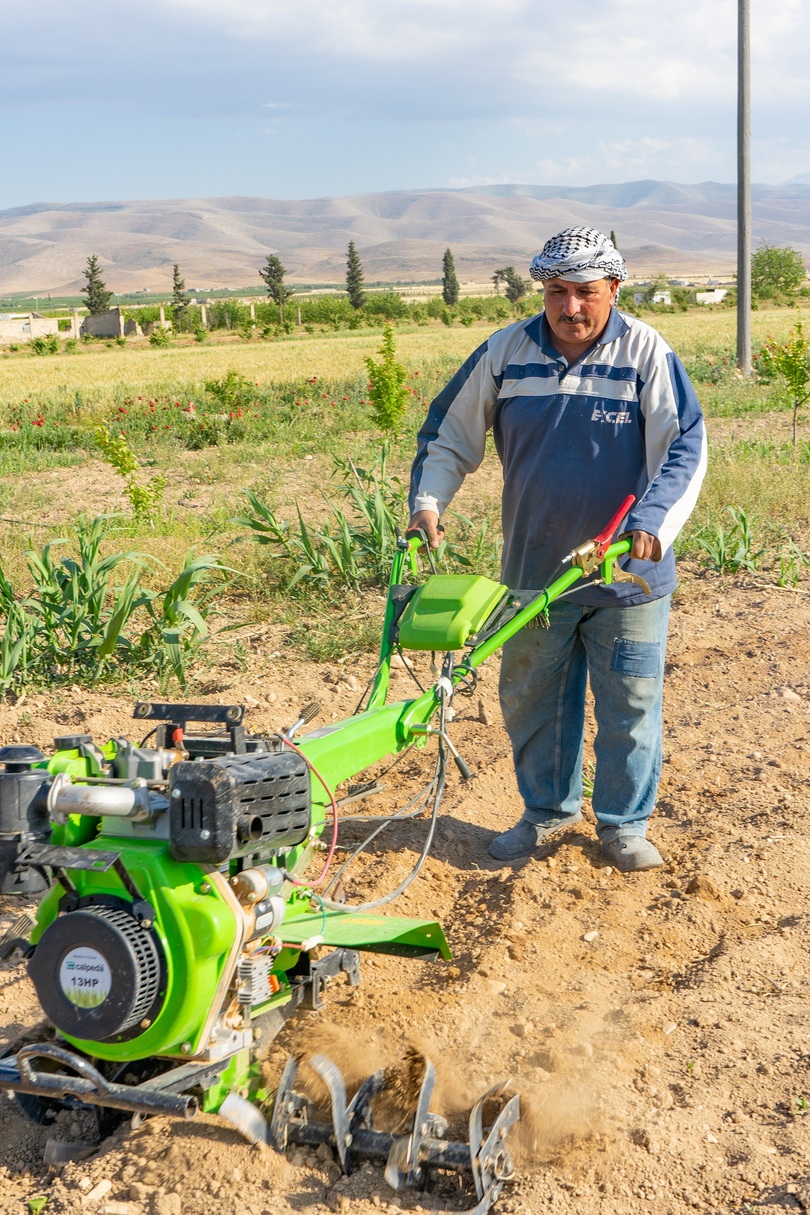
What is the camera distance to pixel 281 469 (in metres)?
12.1

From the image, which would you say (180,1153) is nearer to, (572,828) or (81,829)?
(81,829)

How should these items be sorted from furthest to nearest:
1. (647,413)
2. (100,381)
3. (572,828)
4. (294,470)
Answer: (100,381) → (294,470) → (572,828) → (647,413)

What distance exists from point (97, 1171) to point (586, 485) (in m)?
2.30

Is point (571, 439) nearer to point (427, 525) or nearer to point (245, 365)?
point (427, 525)

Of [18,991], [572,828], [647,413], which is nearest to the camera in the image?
[18,991]

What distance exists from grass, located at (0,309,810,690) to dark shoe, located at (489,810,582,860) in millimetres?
1967

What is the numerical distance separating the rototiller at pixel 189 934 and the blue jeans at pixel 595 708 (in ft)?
4.43

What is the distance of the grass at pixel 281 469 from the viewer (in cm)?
679

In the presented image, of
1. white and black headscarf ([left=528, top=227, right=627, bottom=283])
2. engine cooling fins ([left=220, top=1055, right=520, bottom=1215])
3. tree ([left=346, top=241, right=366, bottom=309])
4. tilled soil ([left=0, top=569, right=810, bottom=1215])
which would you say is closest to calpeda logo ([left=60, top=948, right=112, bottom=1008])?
engine cooling fins ([left=220, top=1055, right=520, bottom=1215])

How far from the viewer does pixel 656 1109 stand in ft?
8.47

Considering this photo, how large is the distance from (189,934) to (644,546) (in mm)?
1735

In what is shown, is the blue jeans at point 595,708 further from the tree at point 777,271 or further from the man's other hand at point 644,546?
the tree at point 777,271

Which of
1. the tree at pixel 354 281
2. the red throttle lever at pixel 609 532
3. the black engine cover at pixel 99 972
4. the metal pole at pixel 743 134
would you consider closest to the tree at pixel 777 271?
the tree at pixel 354 281

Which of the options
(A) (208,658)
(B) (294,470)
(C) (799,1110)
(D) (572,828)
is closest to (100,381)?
(B) (294,470)
